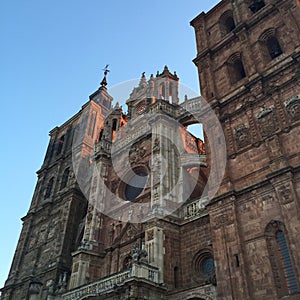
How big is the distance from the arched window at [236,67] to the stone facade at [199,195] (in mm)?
69

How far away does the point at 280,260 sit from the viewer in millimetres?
13375

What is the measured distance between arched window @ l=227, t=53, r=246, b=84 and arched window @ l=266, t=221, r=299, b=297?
1065cm

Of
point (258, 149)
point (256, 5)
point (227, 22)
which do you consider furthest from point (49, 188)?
point (256, 5)

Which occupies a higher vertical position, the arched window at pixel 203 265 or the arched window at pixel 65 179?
the arched window at pixel 65 179

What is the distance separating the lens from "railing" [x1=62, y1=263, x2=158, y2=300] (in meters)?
15.5

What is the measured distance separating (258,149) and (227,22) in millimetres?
12349

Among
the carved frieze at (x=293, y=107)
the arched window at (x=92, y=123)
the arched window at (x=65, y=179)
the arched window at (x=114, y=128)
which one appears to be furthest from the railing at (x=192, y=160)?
the arched window at (x=92, y=123)

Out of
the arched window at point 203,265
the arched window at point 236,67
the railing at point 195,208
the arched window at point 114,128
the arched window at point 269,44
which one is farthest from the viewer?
the arched window at point 114,128

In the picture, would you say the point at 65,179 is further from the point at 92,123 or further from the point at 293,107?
the point at 293,107

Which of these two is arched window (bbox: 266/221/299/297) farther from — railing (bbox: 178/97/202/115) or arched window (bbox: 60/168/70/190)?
arched window (bbox: 60/168/70/190)

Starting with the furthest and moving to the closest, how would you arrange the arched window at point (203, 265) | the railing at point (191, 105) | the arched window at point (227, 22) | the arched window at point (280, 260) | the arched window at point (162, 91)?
the arched window at point (162, 91) → the arched window at point (227, 22) → the railing at point (191, 105) → the arched window at point (203, 265) → the arched window at point (280, 260)

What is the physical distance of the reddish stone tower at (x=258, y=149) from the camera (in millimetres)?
13438

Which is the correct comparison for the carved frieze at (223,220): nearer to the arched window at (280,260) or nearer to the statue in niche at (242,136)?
the arched window at (280,260)

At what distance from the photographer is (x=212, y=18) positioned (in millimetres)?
25391
